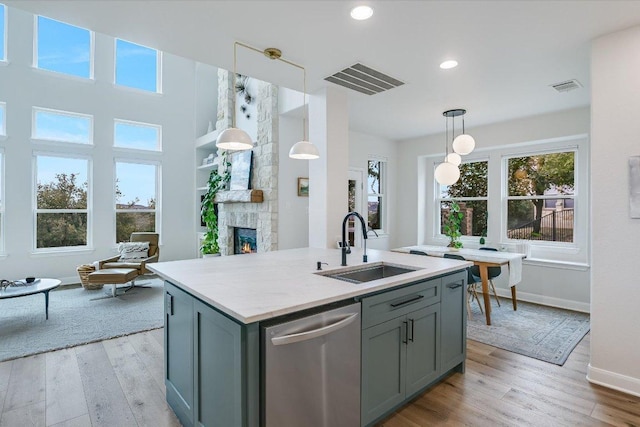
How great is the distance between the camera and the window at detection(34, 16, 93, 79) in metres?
5.60

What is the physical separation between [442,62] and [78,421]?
12.7 feet

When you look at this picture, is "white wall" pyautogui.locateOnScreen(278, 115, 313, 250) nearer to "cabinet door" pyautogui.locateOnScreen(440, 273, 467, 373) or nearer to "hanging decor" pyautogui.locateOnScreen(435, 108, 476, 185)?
"hanging decor" pyautogui.locateOnScreen(435, 108, 476, 185)

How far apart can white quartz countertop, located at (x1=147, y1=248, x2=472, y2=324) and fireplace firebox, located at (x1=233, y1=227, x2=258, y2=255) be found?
100 inches

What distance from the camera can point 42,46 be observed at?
559cm

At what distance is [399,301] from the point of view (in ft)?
6.68

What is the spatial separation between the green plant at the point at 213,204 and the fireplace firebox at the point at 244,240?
60 cm

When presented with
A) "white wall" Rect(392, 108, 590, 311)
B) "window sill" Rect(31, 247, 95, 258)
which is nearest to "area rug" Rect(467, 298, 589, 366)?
"white wall" Rect(392, 108, 590, 311)

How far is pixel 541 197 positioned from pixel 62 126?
7960 millimetres

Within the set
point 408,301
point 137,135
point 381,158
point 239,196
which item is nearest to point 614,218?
point 408,301

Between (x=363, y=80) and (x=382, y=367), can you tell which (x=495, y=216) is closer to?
(x=363, y=80)

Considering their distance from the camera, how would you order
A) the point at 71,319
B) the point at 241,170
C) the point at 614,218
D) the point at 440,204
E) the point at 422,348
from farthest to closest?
the point at 440,204
the point at 241,170
the point at 71,319
the point at 614,218
the point at 422,348

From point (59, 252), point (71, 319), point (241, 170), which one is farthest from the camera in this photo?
point (59, 252)

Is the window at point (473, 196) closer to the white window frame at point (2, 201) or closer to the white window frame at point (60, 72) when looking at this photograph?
the white window frame at point (60, 72)

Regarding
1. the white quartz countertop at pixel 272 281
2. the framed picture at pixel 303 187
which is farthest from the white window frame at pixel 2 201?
the white quartz countertop at pixel 272 281
